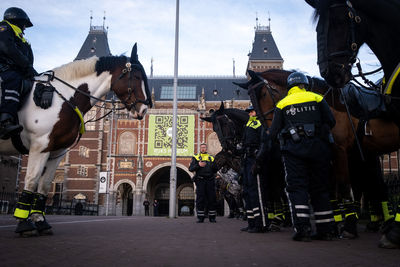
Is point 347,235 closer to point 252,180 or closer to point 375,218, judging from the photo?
point 375,218

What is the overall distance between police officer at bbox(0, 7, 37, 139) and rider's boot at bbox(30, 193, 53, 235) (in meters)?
0.89

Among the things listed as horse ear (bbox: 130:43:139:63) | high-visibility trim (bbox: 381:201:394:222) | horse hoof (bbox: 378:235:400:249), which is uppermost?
horse ear (bbox: 130:43:139:63)

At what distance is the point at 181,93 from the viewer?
1651 inches

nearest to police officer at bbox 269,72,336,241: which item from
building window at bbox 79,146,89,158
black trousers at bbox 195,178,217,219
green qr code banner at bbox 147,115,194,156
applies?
black trousers at bbox 195,178,217,219

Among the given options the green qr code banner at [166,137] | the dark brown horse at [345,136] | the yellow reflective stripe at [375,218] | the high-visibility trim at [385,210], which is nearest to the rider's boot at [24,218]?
the dark brown horse at [345,136]

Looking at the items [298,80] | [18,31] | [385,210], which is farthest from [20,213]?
[385,210]

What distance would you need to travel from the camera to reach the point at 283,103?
3875mm

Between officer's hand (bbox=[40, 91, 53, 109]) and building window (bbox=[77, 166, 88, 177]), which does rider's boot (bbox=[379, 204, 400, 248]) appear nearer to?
officer's hand (bbox=[40, 91, 53, 109])

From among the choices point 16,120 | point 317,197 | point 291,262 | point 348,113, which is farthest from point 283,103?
point 16,120

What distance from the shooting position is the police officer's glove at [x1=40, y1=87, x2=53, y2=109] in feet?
13.4

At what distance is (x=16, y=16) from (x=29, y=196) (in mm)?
2358

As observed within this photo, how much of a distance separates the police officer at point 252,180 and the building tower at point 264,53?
120 ft

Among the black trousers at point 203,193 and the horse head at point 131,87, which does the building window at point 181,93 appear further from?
the horse head at point 131,87

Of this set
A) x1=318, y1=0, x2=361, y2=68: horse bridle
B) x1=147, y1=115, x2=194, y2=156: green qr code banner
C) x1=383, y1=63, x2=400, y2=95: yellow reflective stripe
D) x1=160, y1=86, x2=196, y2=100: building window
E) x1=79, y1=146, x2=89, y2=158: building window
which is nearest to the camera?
x1=383, y1=63, x2=400, y2=95: yellow reflective stripe
